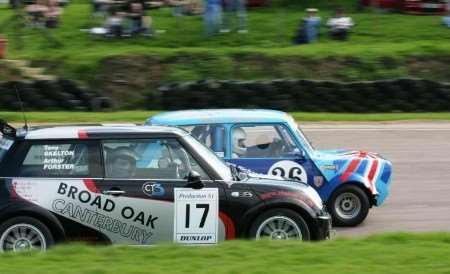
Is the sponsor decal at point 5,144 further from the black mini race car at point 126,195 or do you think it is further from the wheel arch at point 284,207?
the wheel arch at point 284,207

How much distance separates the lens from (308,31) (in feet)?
96.0

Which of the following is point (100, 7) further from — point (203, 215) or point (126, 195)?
point (203, 215)

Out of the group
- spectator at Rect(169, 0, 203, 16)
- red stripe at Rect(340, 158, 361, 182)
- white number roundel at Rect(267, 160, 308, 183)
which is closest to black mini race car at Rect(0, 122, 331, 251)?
white number roundel at Rect(267, 160, 308, 183)

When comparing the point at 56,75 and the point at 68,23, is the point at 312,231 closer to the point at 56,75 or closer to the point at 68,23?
the point at 56,75

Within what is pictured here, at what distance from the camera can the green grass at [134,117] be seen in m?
21.4

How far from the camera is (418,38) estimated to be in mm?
30469

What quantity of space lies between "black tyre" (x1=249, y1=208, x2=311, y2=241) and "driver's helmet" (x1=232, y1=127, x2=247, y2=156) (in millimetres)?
2311

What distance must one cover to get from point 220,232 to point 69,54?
2031cm

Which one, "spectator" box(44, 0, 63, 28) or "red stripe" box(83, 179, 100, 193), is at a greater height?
"red stripe" box(83, 179, 100, 193)

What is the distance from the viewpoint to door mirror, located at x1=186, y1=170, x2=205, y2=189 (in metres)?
7.93

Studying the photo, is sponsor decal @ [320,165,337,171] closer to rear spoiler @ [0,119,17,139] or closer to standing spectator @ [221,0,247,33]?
rear spoiler @ [0,119,17,139]

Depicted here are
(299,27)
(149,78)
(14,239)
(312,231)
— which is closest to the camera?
(14,239)

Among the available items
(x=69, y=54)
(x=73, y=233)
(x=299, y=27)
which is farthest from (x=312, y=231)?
(x=299, y=27)

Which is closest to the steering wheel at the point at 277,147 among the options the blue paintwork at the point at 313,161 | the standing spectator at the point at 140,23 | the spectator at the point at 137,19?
the blue paintwork at the point at 313,161
